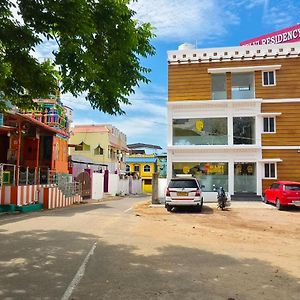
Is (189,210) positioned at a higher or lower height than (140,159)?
lower

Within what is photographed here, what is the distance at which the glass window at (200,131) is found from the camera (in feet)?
91.7

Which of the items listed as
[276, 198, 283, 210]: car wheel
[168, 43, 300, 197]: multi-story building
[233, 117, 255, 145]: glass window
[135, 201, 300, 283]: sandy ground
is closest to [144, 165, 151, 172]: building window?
[168, 43, 300, 197]: multi-story building

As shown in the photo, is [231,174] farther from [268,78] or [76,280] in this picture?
[76,280]

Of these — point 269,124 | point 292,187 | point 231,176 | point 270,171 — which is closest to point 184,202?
point 292,187

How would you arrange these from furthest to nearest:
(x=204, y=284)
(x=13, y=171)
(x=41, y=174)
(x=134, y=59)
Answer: (x=41, y=174), (x=13, y=171), (x=134, y=59), (x=204, y=284)

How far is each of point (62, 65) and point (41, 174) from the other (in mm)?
18946

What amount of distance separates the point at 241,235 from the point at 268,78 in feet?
58.8

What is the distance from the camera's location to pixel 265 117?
2764cm

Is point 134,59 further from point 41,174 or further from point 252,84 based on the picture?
point 252,84

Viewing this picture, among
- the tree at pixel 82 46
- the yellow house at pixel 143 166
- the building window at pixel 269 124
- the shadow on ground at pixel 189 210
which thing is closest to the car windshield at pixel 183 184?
the shadow on ground at pixel 189 210

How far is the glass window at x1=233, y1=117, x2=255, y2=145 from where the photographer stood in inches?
1093

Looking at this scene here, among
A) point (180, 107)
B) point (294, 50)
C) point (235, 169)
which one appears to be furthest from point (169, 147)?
point (294, 50)

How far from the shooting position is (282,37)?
31000mm

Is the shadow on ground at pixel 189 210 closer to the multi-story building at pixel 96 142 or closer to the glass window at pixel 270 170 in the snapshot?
the glass window at pixel 270 170
